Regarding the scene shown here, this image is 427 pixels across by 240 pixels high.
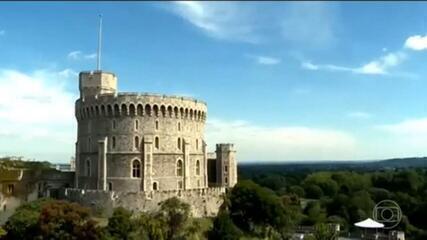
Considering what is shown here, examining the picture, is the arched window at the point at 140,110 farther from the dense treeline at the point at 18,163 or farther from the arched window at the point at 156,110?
the dense treeline at the point at 18,163

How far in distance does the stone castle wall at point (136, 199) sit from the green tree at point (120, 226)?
656 cm

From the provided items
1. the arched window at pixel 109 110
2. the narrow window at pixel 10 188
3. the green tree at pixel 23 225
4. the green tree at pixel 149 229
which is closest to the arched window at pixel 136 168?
the arched window at pixel 109 110

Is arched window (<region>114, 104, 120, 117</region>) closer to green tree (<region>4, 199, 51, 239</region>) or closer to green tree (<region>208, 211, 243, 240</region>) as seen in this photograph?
green tree (<region>4, 199, 51, 239</region>)

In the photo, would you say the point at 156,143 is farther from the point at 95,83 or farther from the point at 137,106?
the point at 95,83

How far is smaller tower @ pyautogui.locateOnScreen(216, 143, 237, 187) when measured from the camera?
200 ft

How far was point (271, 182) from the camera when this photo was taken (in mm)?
107188

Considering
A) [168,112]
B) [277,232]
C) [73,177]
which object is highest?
[168,112]

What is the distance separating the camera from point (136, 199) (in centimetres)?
4831

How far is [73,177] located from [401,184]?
156 feet

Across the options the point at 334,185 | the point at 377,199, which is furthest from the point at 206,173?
the point at 334,185

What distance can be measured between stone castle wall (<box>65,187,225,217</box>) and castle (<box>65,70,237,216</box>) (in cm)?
10

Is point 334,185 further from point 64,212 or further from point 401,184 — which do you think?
point 64,212

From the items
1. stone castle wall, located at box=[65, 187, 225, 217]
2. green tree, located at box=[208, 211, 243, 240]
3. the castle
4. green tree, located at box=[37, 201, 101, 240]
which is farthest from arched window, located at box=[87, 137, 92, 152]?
green tree, located at box=[208, 211, 243, 240]

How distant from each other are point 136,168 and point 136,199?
582cm
